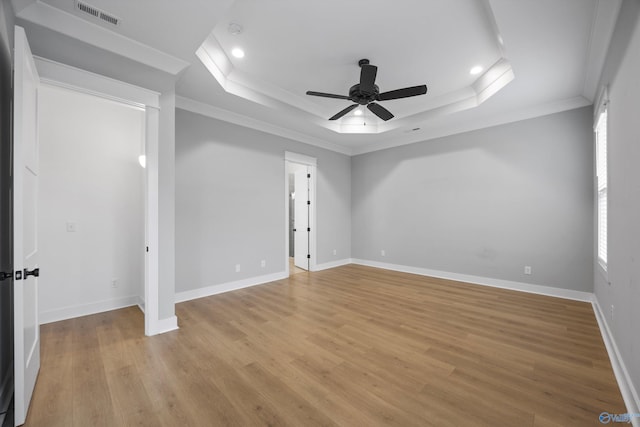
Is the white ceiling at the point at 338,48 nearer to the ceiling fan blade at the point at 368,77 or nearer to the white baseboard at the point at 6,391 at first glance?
the ceiling fan blade at the point at 368,77

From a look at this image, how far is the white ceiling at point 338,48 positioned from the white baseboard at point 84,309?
111 inches

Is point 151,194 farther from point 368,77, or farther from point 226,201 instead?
point 368,77

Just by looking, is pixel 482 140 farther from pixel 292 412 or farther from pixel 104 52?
pixel 104 52

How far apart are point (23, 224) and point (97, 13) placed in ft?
5.87

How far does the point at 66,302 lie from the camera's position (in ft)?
10.5

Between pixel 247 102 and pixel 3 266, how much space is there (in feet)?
10.2

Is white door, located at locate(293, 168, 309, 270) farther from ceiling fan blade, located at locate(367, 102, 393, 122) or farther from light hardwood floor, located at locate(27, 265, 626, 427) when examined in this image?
ceiling fan blade, located at locate(367, 102, 393, 122)

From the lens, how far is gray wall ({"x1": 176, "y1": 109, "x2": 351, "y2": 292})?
12.6 feet

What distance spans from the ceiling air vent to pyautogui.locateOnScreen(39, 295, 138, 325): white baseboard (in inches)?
128

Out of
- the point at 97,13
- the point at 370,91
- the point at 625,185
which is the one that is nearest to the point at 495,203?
the point at 625,185

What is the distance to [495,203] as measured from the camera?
4.55 meters

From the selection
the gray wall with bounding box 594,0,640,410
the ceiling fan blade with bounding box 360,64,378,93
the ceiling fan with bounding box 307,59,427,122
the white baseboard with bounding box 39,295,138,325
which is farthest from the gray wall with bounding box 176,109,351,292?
the gray wall with bounding box 594,0,640,410

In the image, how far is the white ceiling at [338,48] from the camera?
2.16 metres

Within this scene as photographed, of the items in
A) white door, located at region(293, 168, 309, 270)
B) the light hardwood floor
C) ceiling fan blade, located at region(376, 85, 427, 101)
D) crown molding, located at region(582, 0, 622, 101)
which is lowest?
the light hardwood floor
